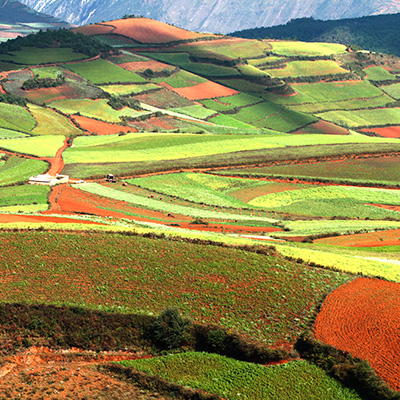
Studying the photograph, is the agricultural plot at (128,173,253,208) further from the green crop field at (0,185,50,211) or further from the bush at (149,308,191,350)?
the bush at (149,308,191,350)

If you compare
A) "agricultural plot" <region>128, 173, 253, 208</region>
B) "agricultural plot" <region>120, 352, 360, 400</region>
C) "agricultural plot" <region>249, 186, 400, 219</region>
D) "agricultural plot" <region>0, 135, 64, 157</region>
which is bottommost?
"agricultural plot" <region>0, 135, 64, 157</region>

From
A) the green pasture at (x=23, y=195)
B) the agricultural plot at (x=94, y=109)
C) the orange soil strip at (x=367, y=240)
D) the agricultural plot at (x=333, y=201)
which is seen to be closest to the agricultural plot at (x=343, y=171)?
the agricultural plot at (x=333, y=201)

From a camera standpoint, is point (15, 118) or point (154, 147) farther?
point (15, 118)

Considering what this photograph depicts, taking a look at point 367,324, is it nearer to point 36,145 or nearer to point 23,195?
point 23,195

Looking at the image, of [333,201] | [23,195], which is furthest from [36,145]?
[333,201]

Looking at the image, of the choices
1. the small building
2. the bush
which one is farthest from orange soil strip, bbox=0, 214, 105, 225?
the small building

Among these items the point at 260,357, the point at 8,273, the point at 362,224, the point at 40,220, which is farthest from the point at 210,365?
the point at 362,224
